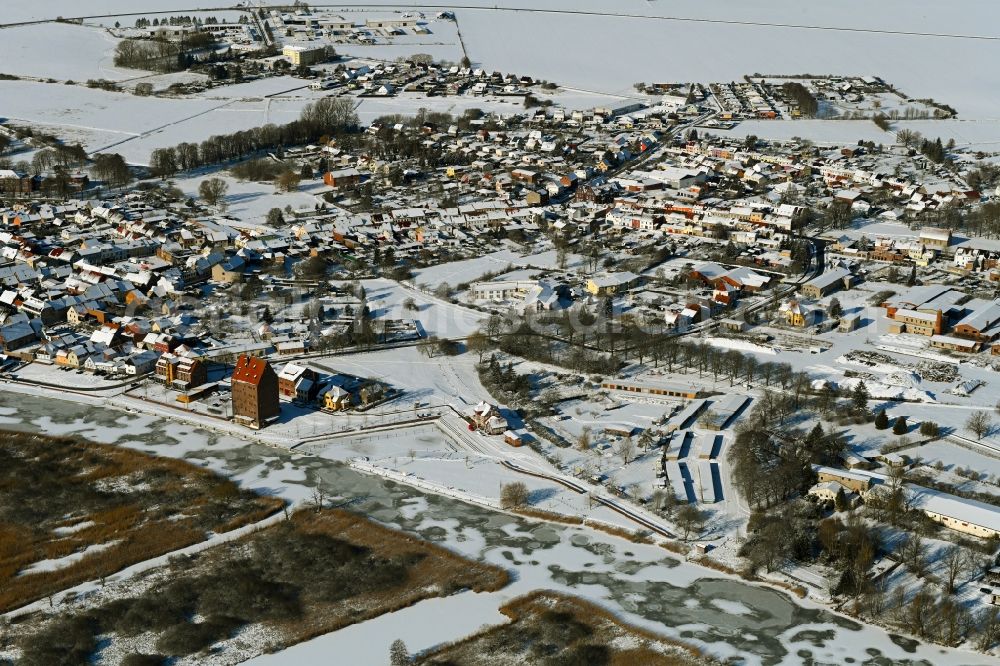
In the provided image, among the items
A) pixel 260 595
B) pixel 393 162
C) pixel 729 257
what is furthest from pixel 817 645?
pixel 393 162

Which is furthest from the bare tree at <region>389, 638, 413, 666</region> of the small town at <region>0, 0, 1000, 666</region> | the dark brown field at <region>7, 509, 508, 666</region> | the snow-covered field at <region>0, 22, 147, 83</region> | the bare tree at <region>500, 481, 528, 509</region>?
the snow-covered field at <region>0, 22, 147, 83</region>

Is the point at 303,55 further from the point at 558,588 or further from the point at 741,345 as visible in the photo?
the point at 558,588

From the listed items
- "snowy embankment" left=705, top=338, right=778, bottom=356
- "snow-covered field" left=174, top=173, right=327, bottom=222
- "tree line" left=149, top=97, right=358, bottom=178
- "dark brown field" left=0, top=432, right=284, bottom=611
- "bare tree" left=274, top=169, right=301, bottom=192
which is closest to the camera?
"dark brown field" left=0, top=432, right=284, bottom=611

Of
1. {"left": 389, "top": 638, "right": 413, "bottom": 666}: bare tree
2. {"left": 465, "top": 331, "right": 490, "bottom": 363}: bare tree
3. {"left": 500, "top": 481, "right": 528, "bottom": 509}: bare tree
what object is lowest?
{"left": 389, "top": 638, "right": 413, "bottom": 666}: bare tree

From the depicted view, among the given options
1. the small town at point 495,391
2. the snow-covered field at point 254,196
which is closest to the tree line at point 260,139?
the small town at point 495,391

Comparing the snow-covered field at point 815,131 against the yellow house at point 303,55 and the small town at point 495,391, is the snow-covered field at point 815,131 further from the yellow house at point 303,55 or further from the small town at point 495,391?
the yellow house at point 303,55

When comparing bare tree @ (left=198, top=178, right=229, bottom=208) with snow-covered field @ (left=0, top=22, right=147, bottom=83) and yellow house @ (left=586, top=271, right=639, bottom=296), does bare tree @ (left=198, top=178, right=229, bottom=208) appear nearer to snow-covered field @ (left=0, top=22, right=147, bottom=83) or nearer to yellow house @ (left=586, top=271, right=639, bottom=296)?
yellow house @ (left=586, top=271, right=639, bottom=296)

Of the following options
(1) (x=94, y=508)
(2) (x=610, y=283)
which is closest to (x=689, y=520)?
(1) (x=94, y=508)
